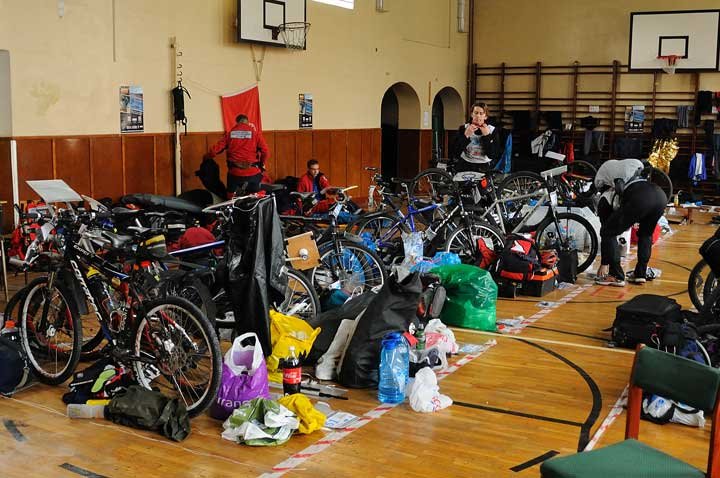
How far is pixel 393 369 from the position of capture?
4695mm

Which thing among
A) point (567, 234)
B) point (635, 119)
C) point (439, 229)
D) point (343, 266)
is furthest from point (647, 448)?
point (635, 119)

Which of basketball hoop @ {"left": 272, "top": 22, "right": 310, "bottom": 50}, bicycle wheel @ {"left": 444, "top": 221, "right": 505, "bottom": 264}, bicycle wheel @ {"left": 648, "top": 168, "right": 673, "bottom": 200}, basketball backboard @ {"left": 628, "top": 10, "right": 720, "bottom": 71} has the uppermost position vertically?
basketball backboard @ {"left": 628, "top": 10, "right": 720, "bottom": 71}

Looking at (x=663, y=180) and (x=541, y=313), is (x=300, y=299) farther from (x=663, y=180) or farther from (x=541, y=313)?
(x=663, y=180)

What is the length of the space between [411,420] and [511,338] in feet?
6.12

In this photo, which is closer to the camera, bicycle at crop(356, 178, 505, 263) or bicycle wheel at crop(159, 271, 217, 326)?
bicycle wheel at crop(159, 271, 217, 326)

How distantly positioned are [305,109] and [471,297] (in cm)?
734

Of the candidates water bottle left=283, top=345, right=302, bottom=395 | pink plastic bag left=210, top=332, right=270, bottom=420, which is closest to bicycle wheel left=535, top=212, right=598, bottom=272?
water bottle left=283, top=345, right=302, bottom=395

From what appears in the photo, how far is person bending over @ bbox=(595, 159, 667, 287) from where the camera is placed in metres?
7.43

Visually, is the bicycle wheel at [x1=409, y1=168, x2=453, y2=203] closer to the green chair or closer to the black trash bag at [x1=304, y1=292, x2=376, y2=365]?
the black trash bag at [x1=304, y1=292, x2=376, y2=365]

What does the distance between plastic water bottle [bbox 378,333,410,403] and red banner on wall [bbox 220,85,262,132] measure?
7.17 m

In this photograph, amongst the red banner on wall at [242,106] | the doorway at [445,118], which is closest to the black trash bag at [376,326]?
the red banner on wall at [242,106]

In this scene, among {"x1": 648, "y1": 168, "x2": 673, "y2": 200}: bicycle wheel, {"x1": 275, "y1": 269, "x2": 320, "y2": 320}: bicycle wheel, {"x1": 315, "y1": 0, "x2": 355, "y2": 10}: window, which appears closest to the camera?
{"x1": 275, "y1": 269, "x2": 320, "y2": 320}: bicycle wheel

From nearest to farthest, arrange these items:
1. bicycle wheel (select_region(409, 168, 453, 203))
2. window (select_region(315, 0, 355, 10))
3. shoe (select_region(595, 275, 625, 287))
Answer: shoe (select_region(595, 275, 625, 287))
bicycle wheel (select_region(409, 168, 453, 203))
window (select_region(315, 0, 355, 10))

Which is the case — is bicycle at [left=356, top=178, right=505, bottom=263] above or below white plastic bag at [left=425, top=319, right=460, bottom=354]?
above
